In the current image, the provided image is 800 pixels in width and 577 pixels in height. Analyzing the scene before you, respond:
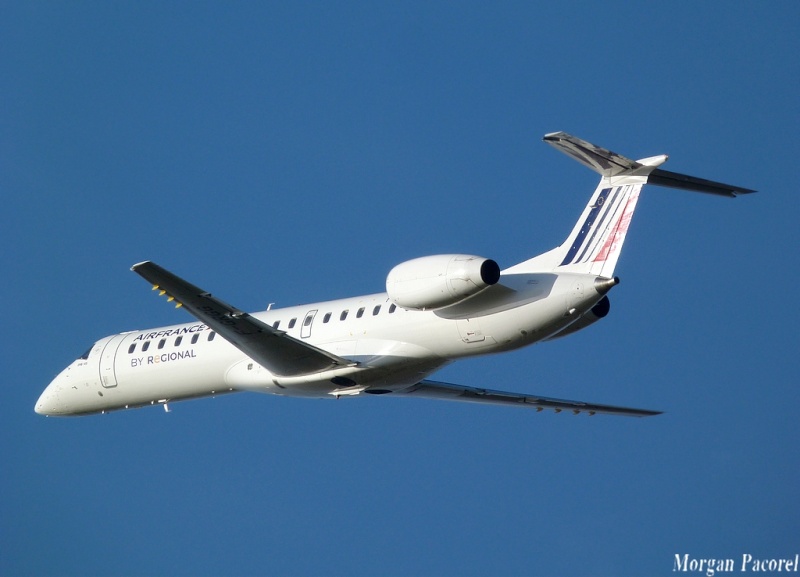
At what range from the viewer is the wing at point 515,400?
99.5 ft

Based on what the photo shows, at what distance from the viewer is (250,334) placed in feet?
86.9

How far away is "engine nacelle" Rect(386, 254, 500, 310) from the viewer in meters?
24.5

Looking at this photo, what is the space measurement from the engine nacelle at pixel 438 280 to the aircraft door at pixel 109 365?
8977 millimetres

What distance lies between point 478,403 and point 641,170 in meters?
8.23

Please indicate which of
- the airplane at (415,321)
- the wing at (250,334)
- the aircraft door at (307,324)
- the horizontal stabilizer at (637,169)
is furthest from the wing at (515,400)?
the horizontal stabilizer at (637,169)

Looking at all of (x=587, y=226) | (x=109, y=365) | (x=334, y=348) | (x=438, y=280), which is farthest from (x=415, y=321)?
(x=109, y=365)

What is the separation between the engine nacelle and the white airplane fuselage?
0.87m

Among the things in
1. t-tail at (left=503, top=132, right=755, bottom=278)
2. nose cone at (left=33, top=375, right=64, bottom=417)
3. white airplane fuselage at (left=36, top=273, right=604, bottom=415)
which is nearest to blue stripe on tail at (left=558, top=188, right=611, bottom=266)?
t-tail at (left=503, top=132, right=755, bottom=278)

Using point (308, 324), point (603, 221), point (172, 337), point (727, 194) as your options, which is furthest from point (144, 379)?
point (727, 194)

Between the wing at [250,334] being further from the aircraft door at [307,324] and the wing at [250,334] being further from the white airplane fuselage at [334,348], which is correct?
the aircraft door at [307,324]

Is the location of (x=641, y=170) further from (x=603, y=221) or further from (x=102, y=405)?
(x=102, y=405)

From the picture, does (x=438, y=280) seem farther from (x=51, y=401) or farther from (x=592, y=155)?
(x=51, y=401)

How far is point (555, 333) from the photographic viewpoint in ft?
84.2

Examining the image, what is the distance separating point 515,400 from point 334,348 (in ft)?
17.5
